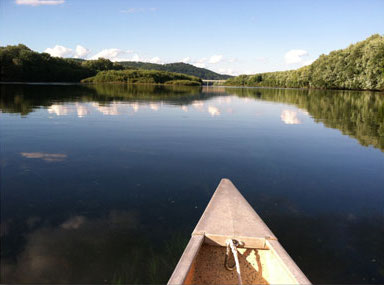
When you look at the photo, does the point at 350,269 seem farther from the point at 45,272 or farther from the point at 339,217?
the point at 45,272

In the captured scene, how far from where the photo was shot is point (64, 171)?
8078 millimetres

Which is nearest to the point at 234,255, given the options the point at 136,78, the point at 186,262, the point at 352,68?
the point at 186,262

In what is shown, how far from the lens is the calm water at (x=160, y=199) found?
14.4ft

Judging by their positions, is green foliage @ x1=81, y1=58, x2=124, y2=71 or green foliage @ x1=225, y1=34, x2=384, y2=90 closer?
green foliage @ x1=225, y1=34, x2=384, y2=90

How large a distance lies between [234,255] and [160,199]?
10.2 ft

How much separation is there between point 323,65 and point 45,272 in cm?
9718

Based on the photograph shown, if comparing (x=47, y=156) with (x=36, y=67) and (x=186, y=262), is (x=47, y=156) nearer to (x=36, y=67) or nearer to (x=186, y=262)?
(x=186, y=262)

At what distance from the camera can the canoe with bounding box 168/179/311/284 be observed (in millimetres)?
3566

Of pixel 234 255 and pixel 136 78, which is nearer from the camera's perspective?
pixel 234 255

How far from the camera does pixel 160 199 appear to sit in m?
6.54

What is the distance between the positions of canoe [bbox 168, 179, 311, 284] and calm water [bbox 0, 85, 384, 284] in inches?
27.2

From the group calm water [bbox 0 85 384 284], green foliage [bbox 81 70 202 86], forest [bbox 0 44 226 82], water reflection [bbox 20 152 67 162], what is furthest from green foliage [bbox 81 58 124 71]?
water reflection [bbox 20 152 67 162]

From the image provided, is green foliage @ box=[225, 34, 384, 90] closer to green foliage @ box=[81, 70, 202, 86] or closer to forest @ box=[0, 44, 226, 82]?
green foliage @ box=[81, 70, 202, 86]

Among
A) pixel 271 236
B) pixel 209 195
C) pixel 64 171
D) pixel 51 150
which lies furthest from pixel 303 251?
pixel 51 150
